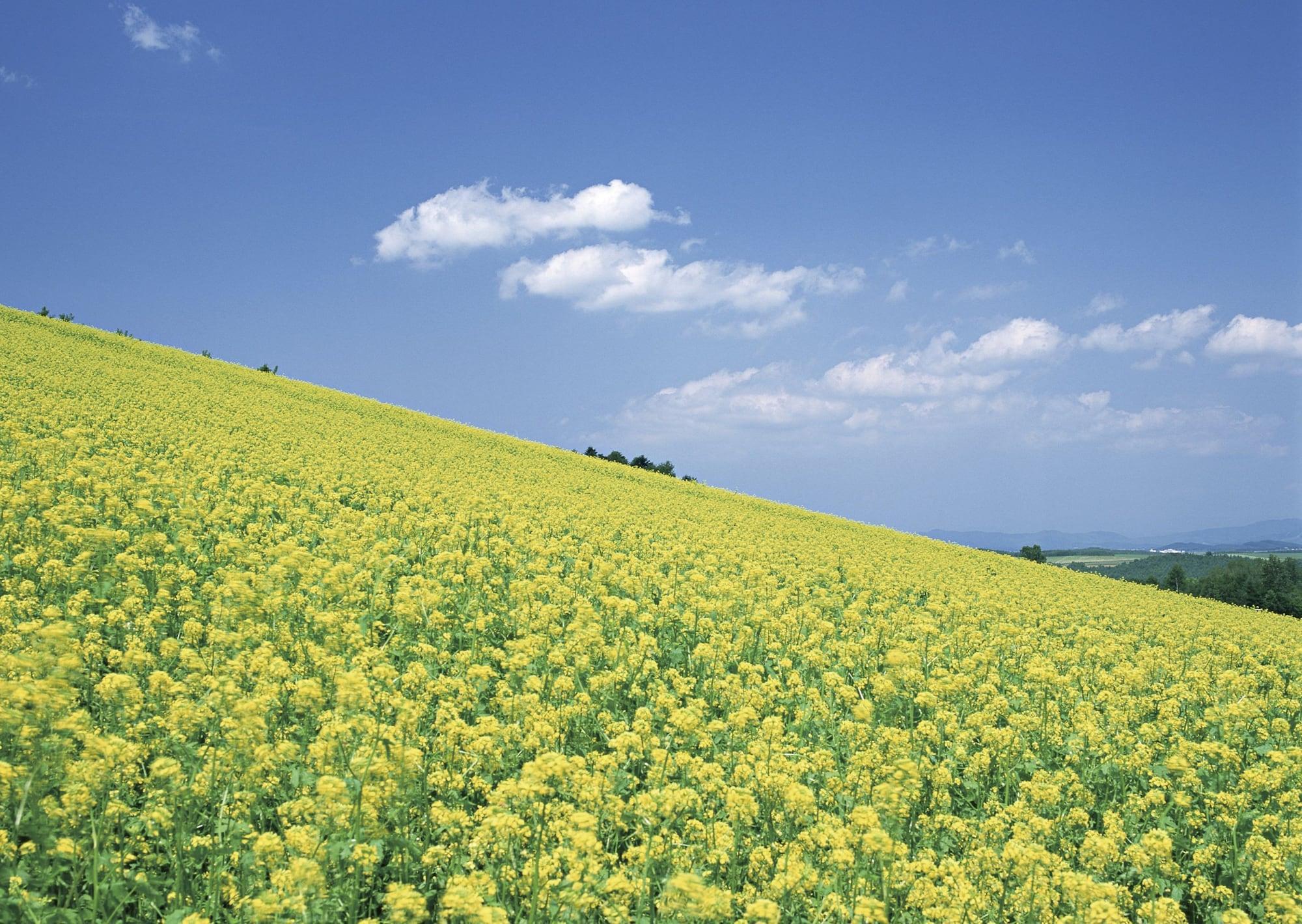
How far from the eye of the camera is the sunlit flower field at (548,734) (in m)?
4.75

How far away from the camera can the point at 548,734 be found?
21.7ft

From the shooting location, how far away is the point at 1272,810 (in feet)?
27.2

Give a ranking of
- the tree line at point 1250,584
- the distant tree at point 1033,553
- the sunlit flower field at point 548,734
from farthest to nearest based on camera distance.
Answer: the distant tree at point 1033,553 → the tree line at point 1250,584 → the sunlit flower field at point 548,734

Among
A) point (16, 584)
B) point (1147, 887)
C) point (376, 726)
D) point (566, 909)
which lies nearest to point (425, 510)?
point (16, 584)

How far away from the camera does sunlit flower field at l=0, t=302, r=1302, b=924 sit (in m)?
4.75

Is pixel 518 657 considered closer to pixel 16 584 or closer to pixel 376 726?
pixel 376 726

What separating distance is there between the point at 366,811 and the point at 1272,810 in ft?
31.9

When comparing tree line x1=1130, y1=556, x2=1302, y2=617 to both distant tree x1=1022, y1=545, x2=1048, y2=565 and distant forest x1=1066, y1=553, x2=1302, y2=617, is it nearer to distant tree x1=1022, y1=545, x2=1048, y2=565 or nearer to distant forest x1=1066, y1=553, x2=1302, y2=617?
distant forest x1=1066, y1=553, x2=1302, y2=617

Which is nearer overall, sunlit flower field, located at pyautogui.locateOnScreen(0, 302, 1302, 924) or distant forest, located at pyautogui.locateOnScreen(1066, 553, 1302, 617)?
sunlit flower field, located at pyautogui.locateOnScreen(0, 302, 1302, 924)

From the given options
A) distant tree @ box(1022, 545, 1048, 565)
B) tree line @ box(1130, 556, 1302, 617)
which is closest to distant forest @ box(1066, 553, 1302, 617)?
tree line @ box(1130, 556, 1302, 617)

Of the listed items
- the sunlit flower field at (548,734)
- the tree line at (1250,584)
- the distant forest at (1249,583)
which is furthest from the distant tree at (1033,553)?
the sunlit flower field at (548,734)

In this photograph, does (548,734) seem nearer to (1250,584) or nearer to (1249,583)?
(1250,584)

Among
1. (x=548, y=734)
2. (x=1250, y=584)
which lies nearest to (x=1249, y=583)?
(x=1250, y=584)

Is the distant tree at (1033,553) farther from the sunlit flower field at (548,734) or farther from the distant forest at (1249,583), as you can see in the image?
the sunlit flower field at (548,734)
